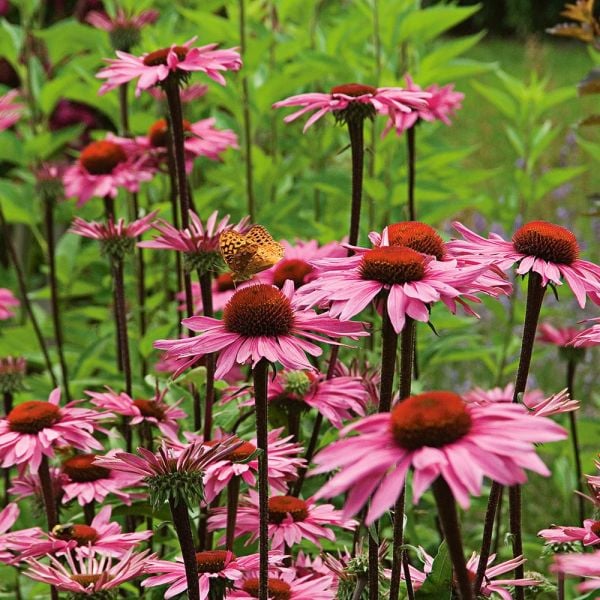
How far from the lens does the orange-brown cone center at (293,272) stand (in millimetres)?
1447

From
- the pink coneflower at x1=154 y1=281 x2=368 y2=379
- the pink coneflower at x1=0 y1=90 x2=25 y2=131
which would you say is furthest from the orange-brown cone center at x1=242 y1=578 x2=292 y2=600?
the pink coneflower at x1=0 y1=90 x2=25 y2=131

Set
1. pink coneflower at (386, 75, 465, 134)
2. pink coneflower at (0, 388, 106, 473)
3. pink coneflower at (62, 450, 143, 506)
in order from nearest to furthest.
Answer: pink coneflower at (0, 388, 106, 473) < pink coneflower at (62, 450, 143, 506) < pink coneflower at (386, 75, 465, 134)

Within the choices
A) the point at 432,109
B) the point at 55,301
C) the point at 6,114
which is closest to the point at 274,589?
the point at 55,301

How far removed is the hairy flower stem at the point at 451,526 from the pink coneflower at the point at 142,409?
0.67 m

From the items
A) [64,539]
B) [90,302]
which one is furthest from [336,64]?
[90,302]

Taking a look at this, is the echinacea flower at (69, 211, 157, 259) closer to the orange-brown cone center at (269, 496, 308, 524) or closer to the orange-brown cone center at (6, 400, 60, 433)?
the orange-brown cone center at (6, 400, 60, 433)

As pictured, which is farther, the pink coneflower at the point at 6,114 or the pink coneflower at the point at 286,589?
the pink coneflower at the point at 6,114

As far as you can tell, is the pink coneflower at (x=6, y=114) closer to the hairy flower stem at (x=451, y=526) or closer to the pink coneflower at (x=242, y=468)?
the pink coneflower at (x=242, y=468)

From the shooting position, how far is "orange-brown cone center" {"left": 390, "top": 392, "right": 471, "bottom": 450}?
678mm

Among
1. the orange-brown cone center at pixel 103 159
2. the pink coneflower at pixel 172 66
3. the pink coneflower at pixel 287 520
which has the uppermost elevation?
the pink coneflower at pixel 172 66

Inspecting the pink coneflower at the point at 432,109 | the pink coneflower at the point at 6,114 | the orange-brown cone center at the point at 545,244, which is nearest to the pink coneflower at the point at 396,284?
the orange-brown cone center at the point at 545,244

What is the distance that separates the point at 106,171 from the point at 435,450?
52.1 inches

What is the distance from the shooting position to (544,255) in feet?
3.30

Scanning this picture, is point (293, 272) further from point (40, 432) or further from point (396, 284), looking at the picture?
point (396, 284)
